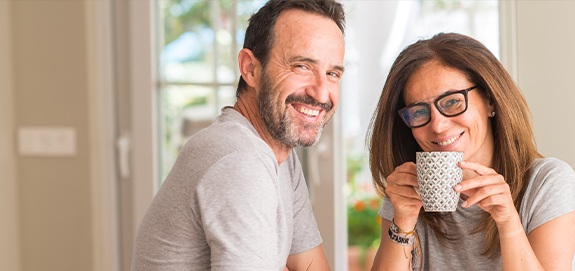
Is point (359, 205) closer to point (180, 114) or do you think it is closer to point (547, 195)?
point (180, 114)

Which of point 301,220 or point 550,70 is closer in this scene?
point 301,220

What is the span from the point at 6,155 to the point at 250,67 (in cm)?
161

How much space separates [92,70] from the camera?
296 cm

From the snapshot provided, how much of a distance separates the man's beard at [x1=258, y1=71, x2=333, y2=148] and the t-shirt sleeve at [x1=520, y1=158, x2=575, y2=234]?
0.47 metres

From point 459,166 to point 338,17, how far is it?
1.63 feet

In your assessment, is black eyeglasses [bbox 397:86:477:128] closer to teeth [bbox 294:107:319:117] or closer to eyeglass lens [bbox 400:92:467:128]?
eyeglass lens [bbox 400:92:467:128]

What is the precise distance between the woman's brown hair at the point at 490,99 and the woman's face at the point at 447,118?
0.02 meters

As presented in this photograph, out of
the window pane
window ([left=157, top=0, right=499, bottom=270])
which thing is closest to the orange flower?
window ([left=157, top=0, right=499, bottom=270])

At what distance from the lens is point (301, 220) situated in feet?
6.11

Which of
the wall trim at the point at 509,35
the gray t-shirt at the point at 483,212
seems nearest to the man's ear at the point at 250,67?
the gray t-shirt at the point at 483,212

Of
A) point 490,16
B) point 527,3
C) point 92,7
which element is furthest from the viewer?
point 92,7

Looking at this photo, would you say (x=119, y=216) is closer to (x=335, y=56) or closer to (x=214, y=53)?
(x=214, y=53)

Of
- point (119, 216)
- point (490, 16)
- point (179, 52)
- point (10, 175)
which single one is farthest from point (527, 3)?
point (10, 175)

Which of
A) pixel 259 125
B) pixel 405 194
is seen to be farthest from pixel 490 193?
pixel 259 125
